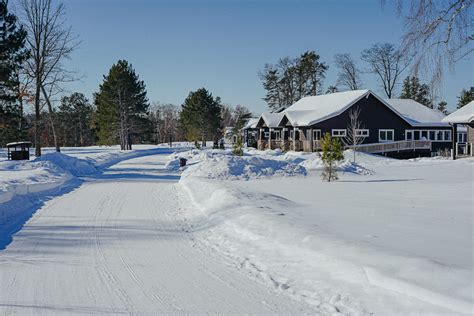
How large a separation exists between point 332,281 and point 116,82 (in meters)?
54.5

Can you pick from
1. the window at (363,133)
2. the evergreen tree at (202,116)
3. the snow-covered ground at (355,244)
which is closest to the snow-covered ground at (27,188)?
the snow-covered ground at (355,244)

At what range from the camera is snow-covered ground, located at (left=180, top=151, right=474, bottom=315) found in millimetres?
5008

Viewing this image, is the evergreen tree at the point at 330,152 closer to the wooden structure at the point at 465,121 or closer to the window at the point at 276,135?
the wooden structure at the point at 465,121

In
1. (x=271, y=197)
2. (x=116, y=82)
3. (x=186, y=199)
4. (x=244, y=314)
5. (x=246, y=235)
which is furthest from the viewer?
(x=116, y=82)

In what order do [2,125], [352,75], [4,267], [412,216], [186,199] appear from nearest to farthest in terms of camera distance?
1. [4,267]
2. [412,216]
3. [186,199]
4. [2,125]
5. [352,75]

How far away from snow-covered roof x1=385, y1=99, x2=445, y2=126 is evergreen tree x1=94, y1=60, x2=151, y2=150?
33.9 m

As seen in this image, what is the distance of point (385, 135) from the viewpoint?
1768 inches

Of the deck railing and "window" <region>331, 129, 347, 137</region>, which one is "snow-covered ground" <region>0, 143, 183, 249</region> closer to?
"window" <region>331, 129, 347, 137</region>

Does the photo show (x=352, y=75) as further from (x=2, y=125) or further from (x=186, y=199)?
(x=186, y=199)

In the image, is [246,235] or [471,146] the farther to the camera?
[471,146]

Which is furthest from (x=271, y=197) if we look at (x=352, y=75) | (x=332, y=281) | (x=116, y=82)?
(x=352, y=75)

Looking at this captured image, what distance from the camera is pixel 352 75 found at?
230ft

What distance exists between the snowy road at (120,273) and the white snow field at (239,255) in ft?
0.07

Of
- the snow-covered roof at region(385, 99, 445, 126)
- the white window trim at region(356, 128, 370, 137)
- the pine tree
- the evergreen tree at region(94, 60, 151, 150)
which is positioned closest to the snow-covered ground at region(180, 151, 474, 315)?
the white window trim at region(356, 128, 370, 137)
